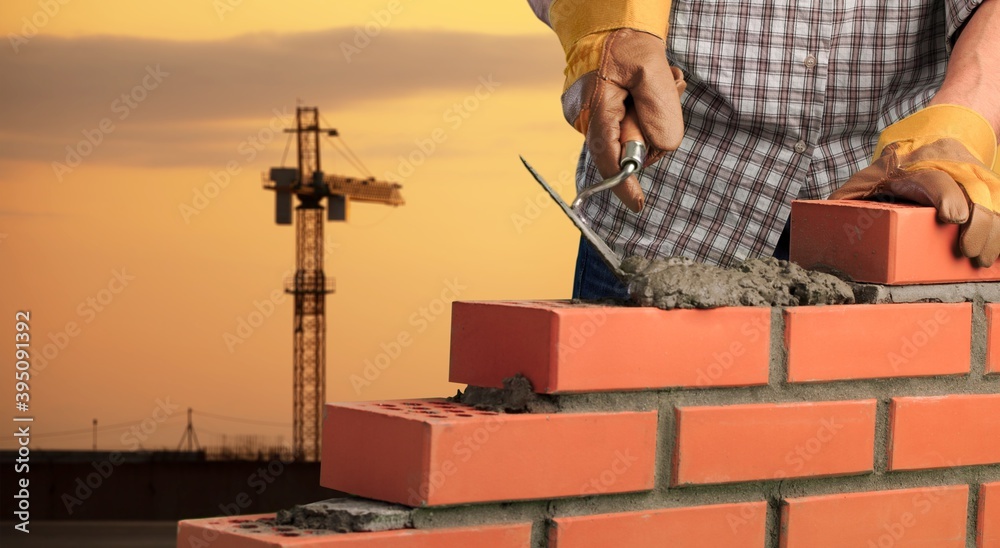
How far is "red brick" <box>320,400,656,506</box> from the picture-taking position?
1095 millimetres

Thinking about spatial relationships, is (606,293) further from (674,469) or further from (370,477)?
(370,477)

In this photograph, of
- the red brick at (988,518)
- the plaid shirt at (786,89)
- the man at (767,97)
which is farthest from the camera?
the plaid shirt at (786,89)

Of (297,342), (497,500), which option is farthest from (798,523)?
(297,342)

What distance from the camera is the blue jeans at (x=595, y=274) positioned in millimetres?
1883

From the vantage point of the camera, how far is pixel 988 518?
1.41 m

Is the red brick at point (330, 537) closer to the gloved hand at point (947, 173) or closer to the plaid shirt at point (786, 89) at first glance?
the gloved hand at point (947, 173)

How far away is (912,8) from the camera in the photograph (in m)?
1.84

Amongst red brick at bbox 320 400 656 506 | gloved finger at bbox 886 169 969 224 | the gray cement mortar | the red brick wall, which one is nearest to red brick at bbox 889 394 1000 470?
the red brick wall

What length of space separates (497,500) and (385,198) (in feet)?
43.5

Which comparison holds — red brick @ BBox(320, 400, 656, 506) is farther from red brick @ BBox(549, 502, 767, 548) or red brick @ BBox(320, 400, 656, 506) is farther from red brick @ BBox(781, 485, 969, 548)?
red brick @ BBox(781, 485, 969, 548)

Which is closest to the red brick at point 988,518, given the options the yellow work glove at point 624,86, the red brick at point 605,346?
the red brick at point 605,346

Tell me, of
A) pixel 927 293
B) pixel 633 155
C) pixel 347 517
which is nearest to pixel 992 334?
pixel 927 293

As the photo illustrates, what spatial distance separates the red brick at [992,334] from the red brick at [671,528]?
Answer: 0.37m

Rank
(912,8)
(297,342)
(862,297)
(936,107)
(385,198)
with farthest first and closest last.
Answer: (385,198)
(297,342)
(912,8)
(936,107)
(862,297)
